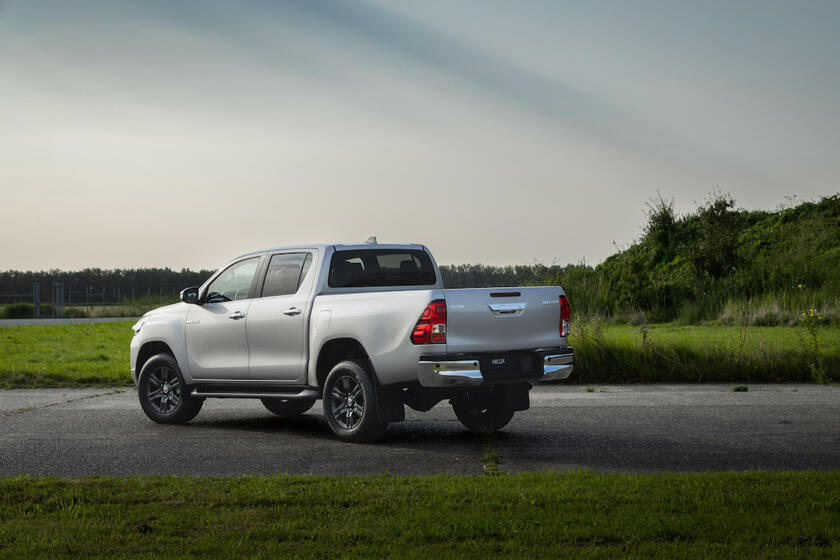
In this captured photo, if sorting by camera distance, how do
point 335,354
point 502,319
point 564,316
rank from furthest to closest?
1. point 335,354
2. point 564,316
3. point 502,319

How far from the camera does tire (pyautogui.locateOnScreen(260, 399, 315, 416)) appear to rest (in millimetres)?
13305

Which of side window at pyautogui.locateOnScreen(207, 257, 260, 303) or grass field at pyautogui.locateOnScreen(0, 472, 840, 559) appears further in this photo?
side window at pyautogui.locateOnScreen(207, 257, 260, 303)

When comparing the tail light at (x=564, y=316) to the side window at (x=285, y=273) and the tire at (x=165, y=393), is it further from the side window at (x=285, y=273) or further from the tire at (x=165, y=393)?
the tire at (x=165, y=393)

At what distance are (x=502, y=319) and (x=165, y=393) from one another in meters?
5.01

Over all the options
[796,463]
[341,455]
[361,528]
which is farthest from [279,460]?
[796,463]

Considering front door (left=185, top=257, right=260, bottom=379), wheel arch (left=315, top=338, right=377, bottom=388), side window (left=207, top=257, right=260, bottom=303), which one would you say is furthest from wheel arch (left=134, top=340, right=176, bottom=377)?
wheel arch (left=315, top=338, right=377, bottom=388)

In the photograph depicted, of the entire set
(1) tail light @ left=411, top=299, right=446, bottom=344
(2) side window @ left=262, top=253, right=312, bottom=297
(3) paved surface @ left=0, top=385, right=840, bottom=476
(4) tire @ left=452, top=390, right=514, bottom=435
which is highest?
(2) side window @ left=262, top=253, right=312, bottom=297

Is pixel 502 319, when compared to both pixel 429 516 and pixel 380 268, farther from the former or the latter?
pixel 429 516

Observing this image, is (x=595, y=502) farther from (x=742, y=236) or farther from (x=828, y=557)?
(x=742, y=236)

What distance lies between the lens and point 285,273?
452 inches

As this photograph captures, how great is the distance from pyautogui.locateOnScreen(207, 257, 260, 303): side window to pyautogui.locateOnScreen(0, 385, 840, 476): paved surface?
1620 millimetres

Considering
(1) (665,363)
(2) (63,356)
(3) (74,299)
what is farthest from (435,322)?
(3) (74,299)

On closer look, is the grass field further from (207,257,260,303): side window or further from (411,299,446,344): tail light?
(207,257,260,303): side window

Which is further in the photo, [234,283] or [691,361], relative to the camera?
[691,361]
